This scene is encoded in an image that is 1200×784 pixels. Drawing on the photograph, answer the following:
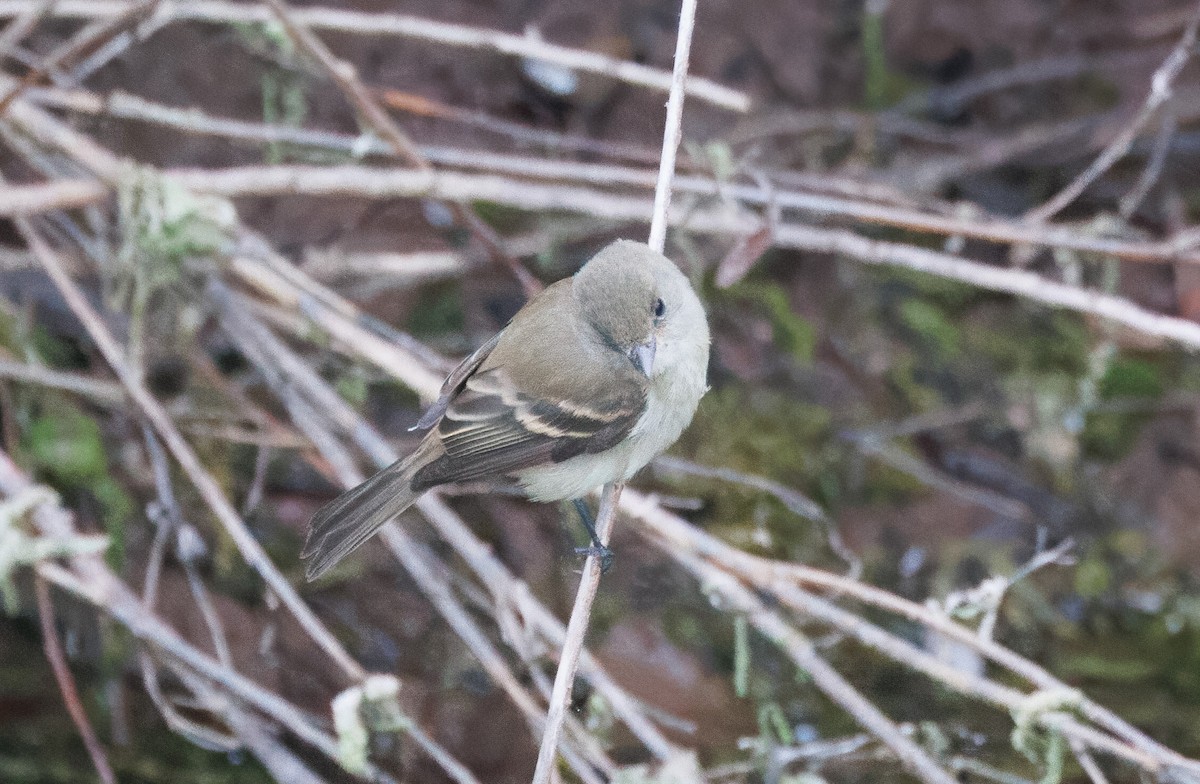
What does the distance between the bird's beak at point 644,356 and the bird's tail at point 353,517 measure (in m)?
0.70

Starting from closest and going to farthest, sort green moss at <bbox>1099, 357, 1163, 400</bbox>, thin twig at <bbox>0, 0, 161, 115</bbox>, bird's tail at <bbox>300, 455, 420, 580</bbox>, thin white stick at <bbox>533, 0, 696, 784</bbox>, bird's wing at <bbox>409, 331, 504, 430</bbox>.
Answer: thin white stick at <bbox>533, 0, 696, 784</bbox>, bird's tail at <bbox>300, 455, 420, 580</bbox>, bird's wing at <bbox>409, 331, 504, 430</bbox>, thin twig at <bbox>0, 0, 161, 115</bbox>, green moss at <bbox>1099, 357, 1163, 400</bbox>

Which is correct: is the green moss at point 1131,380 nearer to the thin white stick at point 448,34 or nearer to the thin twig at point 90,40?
the thin white stick at point 448,34

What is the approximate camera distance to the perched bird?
3.29 meters

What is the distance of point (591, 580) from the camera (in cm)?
289

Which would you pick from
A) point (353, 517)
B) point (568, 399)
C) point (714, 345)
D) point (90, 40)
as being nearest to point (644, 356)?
point (568, 399)

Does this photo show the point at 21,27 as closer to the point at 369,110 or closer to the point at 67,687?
the point at 369,110

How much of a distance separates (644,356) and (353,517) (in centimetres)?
91

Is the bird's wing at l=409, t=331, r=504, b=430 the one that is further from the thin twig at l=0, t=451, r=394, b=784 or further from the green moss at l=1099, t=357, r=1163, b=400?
the green moss at l=1099, t=357, r=1163, b=400

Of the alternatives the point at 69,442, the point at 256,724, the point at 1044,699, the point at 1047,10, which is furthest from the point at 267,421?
the point at 1047,10

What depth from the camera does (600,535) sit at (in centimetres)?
312

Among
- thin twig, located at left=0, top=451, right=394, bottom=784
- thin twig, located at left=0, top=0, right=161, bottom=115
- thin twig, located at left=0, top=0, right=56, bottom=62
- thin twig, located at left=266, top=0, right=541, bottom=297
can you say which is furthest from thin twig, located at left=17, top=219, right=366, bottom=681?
thin twig, located at left=266, top=0, right=541, bottom=297

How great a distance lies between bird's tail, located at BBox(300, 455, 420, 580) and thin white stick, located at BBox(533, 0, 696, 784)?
568 millimetres

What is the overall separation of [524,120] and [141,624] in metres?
3.17

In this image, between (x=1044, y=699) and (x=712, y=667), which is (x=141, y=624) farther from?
(x=1044, y=699)
